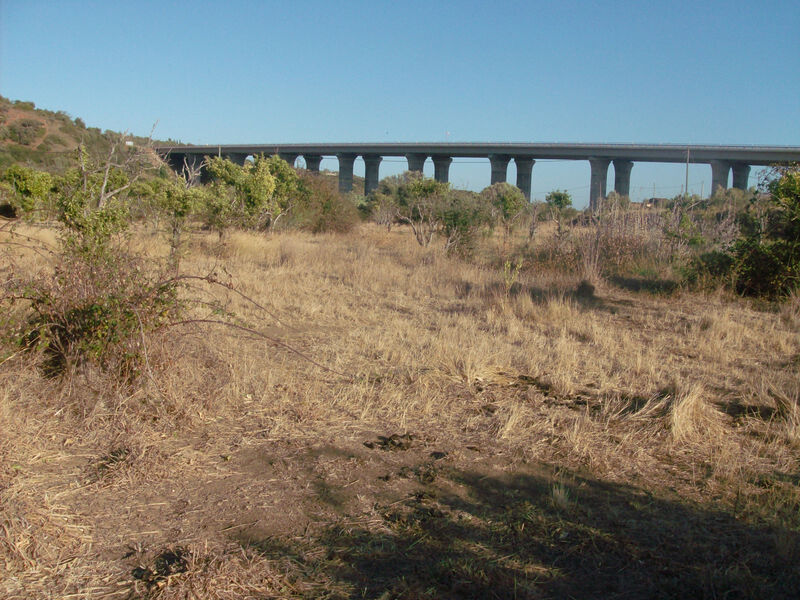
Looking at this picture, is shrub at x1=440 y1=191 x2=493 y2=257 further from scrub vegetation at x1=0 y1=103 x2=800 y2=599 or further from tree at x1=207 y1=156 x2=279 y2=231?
scrub vegetation at x1=0 y1=103 x2=800 y2=599

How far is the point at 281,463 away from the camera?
4133mm

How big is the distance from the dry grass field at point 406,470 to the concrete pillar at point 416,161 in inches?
2058

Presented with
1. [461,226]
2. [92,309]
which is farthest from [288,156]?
[92,309]

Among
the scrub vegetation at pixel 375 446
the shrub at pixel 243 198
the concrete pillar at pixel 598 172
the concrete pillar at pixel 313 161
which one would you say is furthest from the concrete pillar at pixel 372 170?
the scrub vegetation at pixel 375 446

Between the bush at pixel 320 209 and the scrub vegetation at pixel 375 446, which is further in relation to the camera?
the bush at pixel 320 209

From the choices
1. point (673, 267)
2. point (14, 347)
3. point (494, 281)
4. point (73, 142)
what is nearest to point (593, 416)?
point (14, 347)

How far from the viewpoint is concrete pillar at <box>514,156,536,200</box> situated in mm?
52562

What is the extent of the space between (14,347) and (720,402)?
6.16 meters

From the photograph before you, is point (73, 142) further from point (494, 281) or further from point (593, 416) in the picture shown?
point (593, 416)

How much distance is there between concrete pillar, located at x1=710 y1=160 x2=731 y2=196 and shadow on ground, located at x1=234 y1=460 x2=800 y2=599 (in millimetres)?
43263

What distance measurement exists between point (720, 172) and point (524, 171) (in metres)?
16.4

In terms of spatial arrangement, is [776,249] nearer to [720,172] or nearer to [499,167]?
[720,172]

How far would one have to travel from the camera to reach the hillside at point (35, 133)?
131 feet

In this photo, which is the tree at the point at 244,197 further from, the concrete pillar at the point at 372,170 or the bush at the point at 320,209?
the concrete pillar at the point at 372,170
